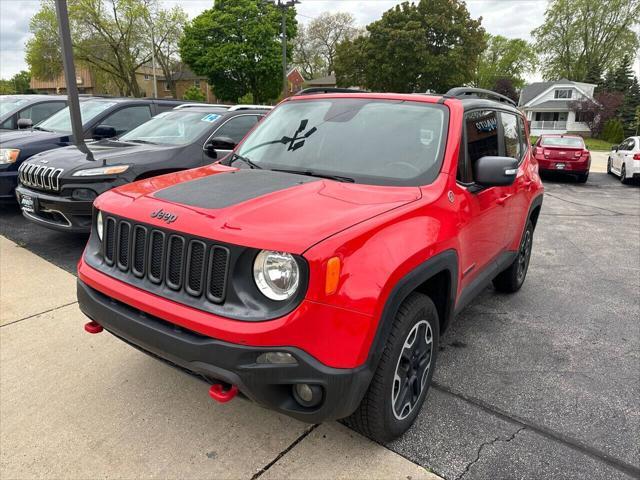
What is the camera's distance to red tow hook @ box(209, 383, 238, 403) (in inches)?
80.1

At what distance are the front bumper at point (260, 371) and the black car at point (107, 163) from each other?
2.46m

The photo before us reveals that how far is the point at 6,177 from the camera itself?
644 cm

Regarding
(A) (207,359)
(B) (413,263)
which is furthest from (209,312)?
(B) (413,263)

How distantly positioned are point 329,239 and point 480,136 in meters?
1.93

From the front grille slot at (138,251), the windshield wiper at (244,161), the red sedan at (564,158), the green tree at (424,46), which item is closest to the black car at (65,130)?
the windshield wiper at (244,161)

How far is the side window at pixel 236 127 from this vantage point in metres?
6.11

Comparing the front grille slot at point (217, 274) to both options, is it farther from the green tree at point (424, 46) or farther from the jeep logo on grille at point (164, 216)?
the green tree at point (424, 46)

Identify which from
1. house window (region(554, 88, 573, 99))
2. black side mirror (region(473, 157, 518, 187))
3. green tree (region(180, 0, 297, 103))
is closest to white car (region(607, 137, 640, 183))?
black side mirror (region(473, 157, 518, 187))

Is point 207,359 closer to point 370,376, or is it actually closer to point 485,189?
point 370,376

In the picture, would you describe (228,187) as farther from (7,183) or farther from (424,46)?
(424,46)

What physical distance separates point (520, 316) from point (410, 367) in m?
2.20

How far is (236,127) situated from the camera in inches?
247

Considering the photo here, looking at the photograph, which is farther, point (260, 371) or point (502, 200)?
point (502, 200)

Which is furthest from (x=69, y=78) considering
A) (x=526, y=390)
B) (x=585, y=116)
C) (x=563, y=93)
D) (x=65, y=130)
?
(x=563, y=93)
